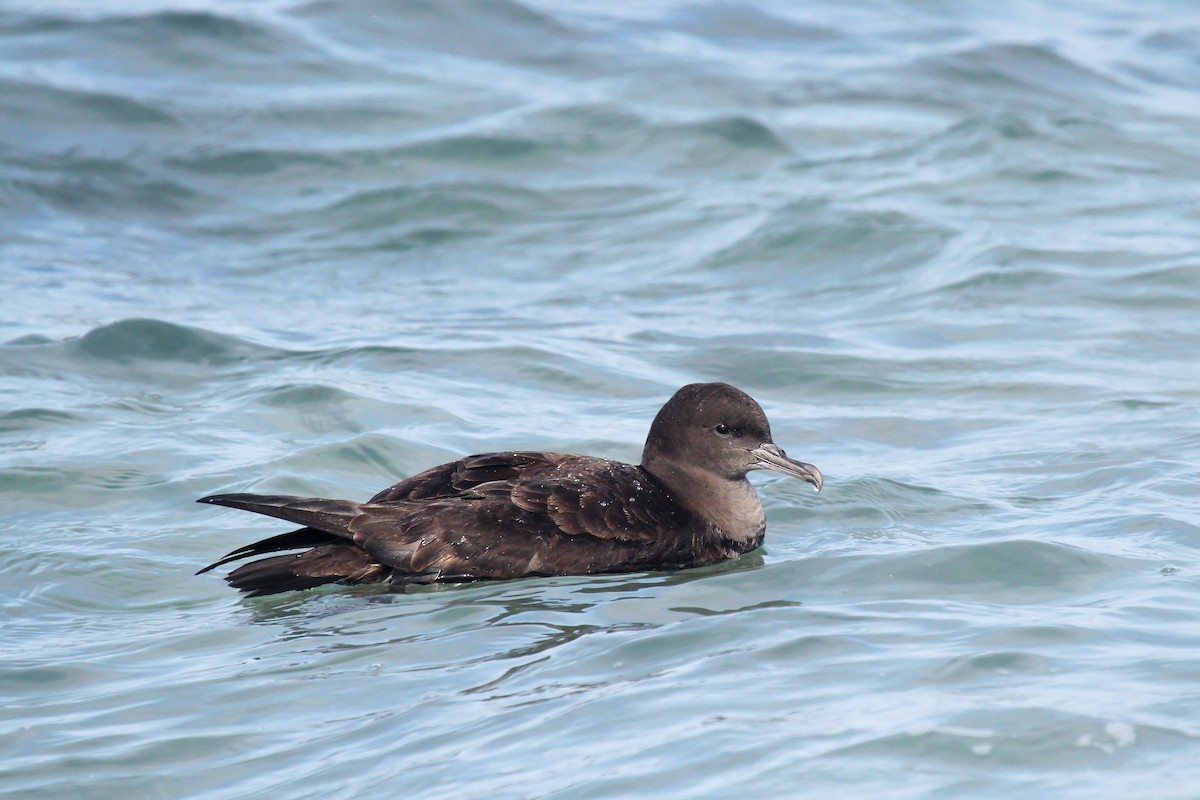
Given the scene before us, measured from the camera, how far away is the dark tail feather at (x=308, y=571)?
20.1ft

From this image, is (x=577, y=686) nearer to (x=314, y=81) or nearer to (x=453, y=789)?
(x=453, y=789)

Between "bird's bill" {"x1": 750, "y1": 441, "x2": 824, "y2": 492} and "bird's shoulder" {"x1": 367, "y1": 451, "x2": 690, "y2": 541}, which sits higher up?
"bird's bill" {"x1": 750, "y1": 441, "x2": 824, "y2": 492}

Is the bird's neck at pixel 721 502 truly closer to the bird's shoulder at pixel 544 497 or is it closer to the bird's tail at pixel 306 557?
the bird's shoulder at pixel 544 497

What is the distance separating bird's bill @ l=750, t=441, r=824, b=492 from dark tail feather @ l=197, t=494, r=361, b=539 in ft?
5.54

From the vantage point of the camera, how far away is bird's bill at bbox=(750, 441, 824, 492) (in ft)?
21.9

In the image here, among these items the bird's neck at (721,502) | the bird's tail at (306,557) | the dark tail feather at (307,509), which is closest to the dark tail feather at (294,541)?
the bird's tail at (306,557)

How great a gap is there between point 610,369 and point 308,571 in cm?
379

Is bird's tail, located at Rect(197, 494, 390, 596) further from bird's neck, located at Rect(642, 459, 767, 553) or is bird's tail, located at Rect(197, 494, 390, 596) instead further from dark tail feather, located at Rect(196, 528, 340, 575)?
bird's neck, located at Rect(642, 459, 767, 553)

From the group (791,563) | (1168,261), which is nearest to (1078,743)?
(791,563)

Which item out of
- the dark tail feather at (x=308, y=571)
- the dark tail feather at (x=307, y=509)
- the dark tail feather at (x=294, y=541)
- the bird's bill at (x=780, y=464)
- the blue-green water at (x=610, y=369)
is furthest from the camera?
the bird's bill at (x=780, y=464)

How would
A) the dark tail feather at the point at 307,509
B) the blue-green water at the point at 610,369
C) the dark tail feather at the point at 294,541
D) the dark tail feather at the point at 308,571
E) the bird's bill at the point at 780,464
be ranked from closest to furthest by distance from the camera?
the blue-green water at the point at 610,369 → the dark tail feather at the point at 307,509 → the dark tail feather at the point at 308,571 → the dark tail feather at the point at 294,541 → the bird's bill at the point at 780,464

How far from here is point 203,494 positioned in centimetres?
754

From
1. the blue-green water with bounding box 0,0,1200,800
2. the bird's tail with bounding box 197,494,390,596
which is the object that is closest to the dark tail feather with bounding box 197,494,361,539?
the bird's tail with bounding box 197,494,390,596

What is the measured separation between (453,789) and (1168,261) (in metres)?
8.57
